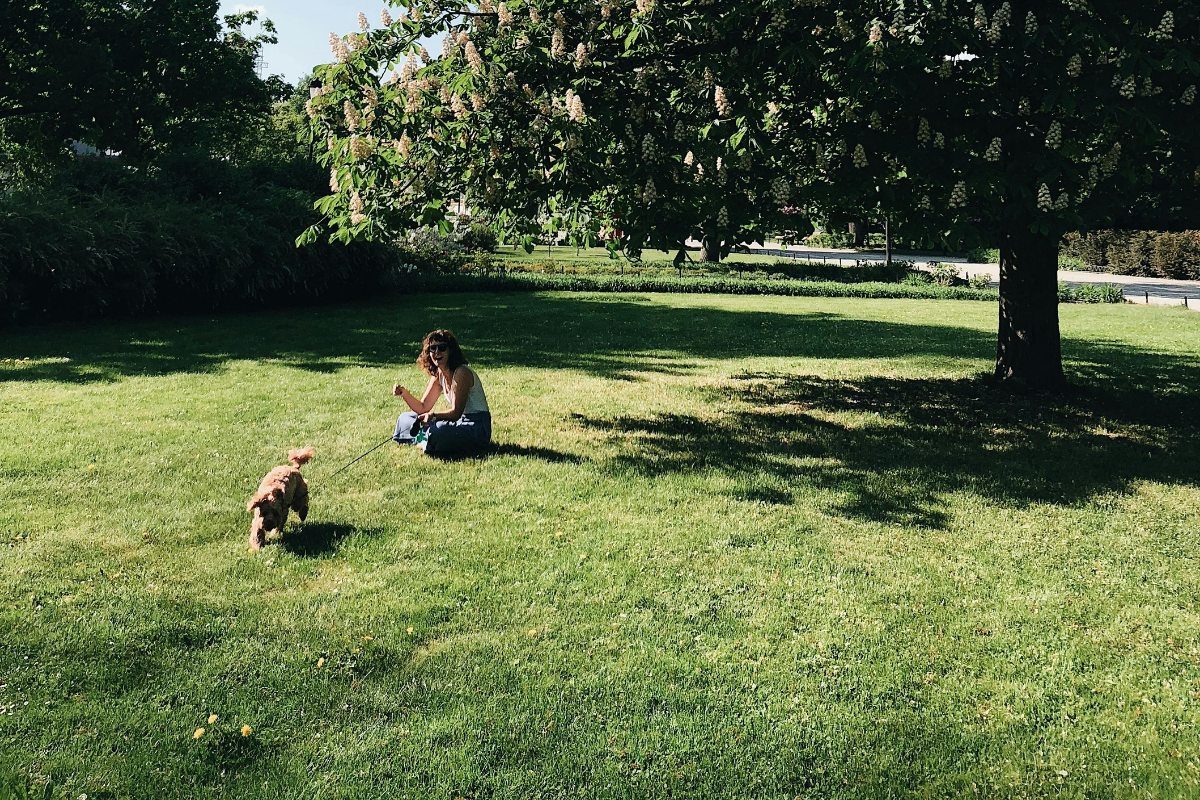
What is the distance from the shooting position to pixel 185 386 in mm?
11141

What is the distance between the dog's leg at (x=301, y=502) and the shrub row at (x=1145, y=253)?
42.5 m

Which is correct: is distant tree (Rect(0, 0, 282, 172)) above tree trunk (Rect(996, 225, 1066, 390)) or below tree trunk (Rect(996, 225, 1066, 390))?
above

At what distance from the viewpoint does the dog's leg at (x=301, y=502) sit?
6160mm

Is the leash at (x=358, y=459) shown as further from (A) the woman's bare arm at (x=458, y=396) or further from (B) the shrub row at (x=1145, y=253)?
(B) the shrub row at (x=1145, y=253)

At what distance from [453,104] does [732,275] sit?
90.9ft

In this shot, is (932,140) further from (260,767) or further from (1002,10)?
(260,767)

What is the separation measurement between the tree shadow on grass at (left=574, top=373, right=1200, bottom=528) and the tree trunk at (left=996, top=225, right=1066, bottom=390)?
1.22 feet

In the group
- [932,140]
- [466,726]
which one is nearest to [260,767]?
[466,726]

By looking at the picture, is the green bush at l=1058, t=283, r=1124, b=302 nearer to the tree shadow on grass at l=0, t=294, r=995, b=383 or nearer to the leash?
the tree shadow on grass at l=0, t=294, r=995, b=383

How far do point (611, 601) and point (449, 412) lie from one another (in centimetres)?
355

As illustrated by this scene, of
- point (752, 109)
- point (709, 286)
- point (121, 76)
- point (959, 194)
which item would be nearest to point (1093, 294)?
point (709, 286)

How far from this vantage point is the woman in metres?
8.09

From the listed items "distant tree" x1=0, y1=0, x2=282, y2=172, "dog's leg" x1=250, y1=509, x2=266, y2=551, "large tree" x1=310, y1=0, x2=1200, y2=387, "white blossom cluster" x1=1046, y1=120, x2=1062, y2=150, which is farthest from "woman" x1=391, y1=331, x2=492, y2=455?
"distant tree" x1=0, y1=0, x2=282, y2=172

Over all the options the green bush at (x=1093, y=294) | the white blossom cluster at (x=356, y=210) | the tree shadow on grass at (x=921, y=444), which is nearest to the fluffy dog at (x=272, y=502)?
the white blossom cluster at (x=356, y=210)
